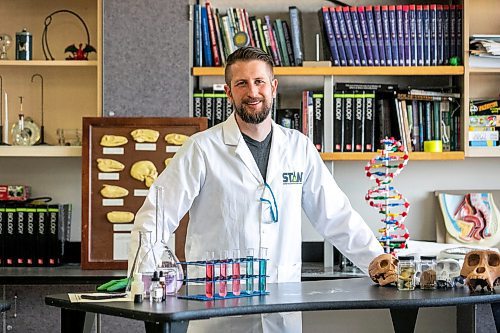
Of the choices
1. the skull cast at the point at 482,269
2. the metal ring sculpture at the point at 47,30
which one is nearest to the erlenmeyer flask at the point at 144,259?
the skull cast at the point at 482,269

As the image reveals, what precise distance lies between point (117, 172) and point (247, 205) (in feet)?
4.71

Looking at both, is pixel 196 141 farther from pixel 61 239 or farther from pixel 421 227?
pixel 421 227

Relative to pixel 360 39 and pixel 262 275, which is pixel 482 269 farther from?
pixel 360 39

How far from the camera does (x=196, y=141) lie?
3605 mm

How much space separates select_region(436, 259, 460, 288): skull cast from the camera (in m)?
3.26

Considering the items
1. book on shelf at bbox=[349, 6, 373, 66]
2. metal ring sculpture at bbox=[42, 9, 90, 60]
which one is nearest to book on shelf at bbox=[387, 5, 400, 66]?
book on shelf at bbox=[349, 6, 373, 66]

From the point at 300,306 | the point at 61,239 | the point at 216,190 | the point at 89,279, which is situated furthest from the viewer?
the point at 61,239

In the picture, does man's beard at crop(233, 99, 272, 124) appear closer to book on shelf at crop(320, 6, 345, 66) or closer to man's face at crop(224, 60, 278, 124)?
man's face at crop(224, 60, 278, 124)

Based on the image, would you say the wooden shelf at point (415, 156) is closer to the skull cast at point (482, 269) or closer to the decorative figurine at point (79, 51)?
the decorative figurine at point (79, 51)

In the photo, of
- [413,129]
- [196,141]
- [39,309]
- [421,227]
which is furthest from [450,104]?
[39,309]

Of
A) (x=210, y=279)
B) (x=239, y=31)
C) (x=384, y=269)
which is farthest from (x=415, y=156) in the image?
(x=210, y=279)

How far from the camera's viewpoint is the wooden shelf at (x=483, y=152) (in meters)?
4.93

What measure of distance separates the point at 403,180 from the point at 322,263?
23.8 inches

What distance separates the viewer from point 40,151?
16.1 ft
